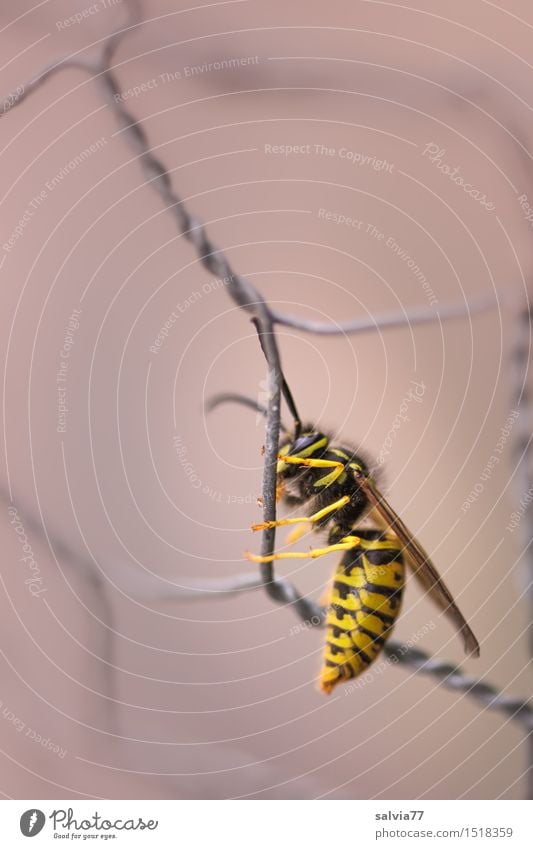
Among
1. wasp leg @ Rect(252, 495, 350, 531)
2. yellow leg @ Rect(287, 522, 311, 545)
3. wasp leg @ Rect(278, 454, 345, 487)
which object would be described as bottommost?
yellow leg @ Rect(287, 522, 311, 545)

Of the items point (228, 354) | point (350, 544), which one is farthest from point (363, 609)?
point (228, 354)

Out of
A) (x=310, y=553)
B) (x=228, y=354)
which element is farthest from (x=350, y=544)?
(x=228, y=354)

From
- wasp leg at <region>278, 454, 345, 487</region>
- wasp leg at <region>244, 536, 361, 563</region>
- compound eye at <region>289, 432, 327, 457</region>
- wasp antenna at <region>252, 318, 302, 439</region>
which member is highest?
wasp antenna at <region>252, 318, 302, 439</region>

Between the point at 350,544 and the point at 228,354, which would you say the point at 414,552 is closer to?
the point at 350,544

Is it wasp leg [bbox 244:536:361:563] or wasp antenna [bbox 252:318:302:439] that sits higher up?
wasp antenna [bbox 252:318:302:439]

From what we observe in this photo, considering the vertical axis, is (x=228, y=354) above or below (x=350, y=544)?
above

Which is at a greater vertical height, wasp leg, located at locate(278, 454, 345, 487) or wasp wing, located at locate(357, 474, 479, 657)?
wasp leg, located at locate(278, 454, 345, 487)
